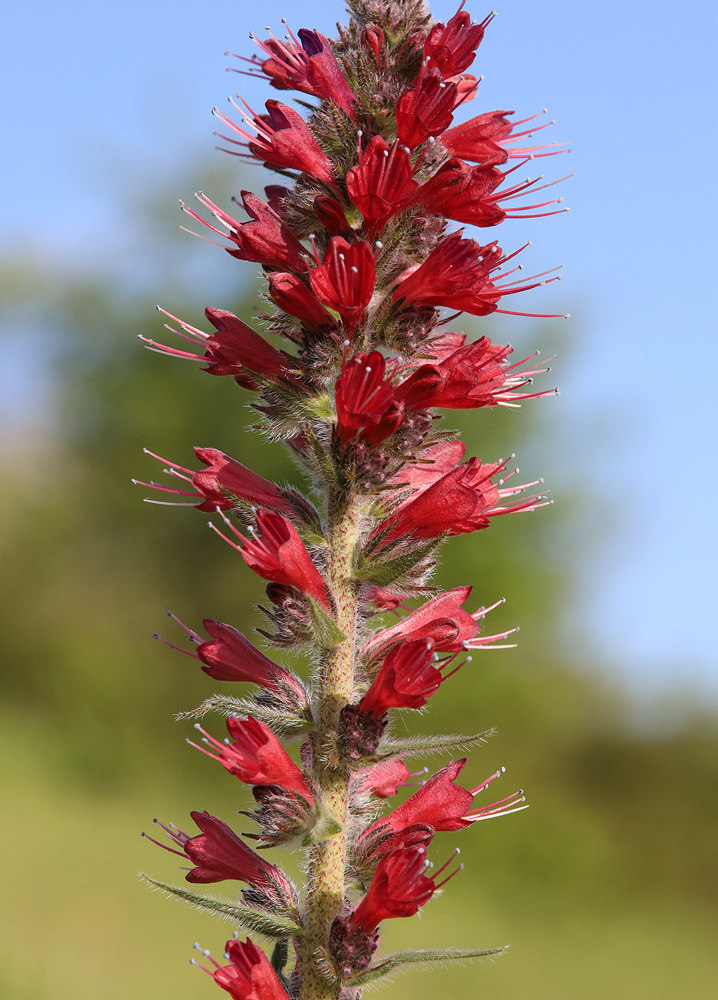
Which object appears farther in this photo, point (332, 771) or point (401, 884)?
point (332, 771)

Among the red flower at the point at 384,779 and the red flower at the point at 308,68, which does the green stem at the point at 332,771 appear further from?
the red flower at the point at 308,68

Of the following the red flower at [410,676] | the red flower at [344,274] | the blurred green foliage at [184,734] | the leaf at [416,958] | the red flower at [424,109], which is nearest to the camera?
the leaf at [416,958]

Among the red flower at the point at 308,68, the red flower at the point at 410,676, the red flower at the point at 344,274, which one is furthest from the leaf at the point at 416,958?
the red flower at the point at 308,68

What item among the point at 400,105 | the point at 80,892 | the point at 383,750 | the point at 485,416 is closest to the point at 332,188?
the point at 400,105

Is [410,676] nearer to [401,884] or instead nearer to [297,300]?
[401,884]

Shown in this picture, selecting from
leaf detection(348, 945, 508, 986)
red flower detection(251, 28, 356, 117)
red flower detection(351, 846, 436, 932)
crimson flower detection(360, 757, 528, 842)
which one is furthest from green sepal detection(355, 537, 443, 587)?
red flower detection(251, 28, 356, 117)

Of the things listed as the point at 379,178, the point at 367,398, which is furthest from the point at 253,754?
the point at 379,178
